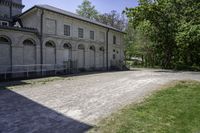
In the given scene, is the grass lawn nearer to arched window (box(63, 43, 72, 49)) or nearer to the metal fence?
the metal fence

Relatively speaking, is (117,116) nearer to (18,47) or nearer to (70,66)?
(18,47)

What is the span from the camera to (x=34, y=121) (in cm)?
539

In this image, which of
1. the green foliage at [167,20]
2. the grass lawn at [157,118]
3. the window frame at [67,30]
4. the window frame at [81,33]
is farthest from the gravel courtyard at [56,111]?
the green foliage at [167,20]

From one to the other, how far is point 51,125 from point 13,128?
35.2 inches

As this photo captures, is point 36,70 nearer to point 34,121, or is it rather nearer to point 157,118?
point 34,121

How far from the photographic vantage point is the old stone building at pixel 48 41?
16.4 m

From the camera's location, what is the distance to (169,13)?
2662 cm

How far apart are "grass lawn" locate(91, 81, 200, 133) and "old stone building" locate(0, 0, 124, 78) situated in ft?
41.7

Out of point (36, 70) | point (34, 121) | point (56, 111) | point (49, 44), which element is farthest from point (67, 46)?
point (34, 121)

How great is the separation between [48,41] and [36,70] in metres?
3.15

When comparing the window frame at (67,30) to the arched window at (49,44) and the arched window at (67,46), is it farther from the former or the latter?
the arched window at (49,44)

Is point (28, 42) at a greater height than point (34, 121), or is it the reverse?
point (28, 42)

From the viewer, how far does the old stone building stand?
1642cm

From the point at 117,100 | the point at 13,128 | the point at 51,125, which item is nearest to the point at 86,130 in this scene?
the point at 51,125
